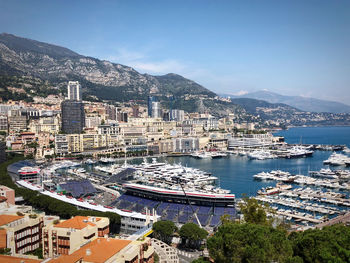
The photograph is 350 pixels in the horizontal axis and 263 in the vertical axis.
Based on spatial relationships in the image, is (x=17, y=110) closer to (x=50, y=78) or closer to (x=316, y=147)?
(x=50, y=78)

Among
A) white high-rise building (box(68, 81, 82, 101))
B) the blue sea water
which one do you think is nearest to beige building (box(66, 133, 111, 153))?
the blue sea water

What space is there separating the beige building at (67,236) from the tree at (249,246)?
3724 mm

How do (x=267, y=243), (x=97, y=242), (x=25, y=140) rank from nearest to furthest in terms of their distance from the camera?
(x=267, y=243) < (x=97, y=242) < (x=25, y=140)

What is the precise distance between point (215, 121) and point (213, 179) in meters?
46.3

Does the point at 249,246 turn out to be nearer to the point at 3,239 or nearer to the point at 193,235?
the point at 193,235

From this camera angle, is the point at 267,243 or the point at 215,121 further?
the point at 215,121

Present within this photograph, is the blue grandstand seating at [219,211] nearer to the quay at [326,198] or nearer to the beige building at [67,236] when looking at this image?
the beige building at [67,236]

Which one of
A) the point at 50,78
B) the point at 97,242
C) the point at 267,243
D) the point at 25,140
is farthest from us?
the point at 50,78

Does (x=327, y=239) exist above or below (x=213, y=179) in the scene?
above

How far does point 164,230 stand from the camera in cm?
1295

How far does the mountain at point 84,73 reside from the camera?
86.4m

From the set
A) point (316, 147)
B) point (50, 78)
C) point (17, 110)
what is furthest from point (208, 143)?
point (50, 78)

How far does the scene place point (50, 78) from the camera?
9012cm

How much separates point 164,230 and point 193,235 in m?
1.14
